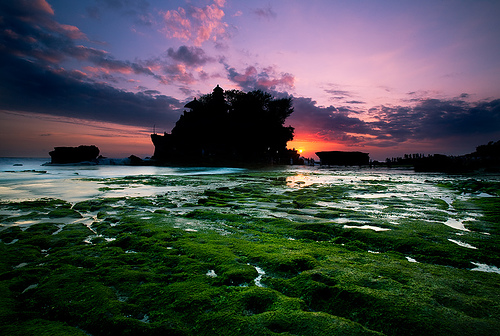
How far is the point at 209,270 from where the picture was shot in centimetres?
364

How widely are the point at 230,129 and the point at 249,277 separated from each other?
73.6m

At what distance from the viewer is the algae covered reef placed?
2406 mm

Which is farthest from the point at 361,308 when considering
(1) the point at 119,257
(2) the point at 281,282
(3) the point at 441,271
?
(1) the point at 119,257

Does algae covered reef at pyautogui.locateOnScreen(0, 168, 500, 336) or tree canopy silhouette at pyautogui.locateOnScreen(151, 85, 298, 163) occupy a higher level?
tree canopy silhouette at pyautogui.locateOnScreen(151, 85, 298, 163)

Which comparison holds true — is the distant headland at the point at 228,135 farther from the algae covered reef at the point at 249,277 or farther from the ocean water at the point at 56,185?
the algae covered reef at the point at 249,277

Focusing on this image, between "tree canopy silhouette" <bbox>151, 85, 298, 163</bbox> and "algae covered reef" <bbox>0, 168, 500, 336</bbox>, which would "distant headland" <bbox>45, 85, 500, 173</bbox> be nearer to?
"tree canopy silhouette" <bbox>151, 85, 298, 163</bbox>

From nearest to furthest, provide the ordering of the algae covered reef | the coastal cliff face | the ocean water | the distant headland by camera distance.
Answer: the algae covered reef → the ocean water → the distant headland → the coastal cliff face

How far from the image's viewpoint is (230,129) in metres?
75.3

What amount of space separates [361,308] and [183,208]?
6.92 meters

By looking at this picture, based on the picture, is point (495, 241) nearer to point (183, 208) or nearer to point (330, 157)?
point (183, 208)

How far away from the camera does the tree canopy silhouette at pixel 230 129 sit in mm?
74562

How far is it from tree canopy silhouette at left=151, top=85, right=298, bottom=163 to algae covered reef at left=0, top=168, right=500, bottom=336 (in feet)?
220

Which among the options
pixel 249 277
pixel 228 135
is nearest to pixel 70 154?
pixel 228 135

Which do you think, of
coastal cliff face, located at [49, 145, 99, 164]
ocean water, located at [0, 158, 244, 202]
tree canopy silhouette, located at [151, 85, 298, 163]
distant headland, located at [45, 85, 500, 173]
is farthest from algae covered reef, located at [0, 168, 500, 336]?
coastal cliff face, located at [49, 145, 99, 164]
